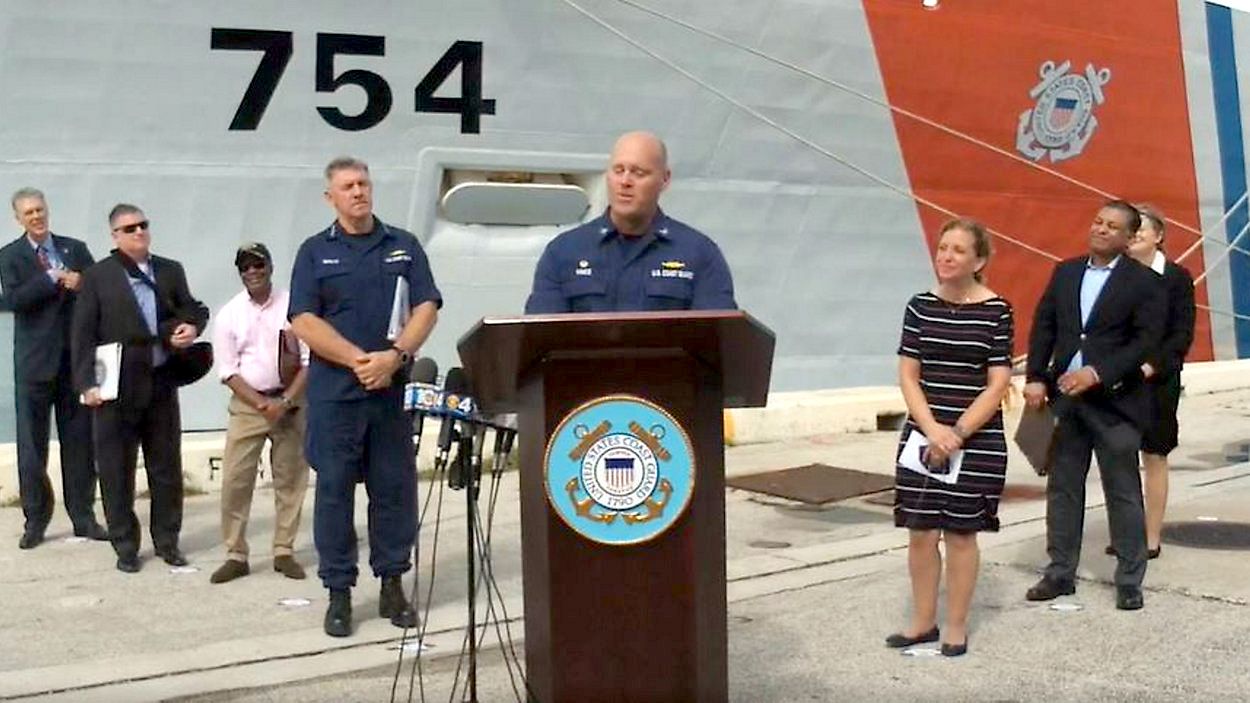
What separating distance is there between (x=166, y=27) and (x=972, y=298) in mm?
5006

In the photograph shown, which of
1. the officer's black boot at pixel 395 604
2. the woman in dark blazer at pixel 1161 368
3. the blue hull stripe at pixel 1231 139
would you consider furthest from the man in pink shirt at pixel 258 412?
the blue hull stripe at pixel 1231 139

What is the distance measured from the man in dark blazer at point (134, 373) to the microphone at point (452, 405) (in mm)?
2813

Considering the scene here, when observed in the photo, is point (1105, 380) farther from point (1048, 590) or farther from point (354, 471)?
point (354, 471)

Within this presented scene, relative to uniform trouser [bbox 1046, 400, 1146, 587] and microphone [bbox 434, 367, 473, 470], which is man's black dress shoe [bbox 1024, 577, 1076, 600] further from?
microphone [bbox 434, 367, 473, 470]

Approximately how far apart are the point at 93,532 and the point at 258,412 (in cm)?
126

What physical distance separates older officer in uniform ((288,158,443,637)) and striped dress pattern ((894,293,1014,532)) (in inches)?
66.5

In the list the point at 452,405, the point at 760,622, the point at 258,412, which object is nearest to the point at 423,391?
the point at 452,405

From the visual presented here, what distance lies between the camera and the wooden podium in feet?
12.6

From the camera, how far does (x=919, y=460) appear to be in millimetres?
5422

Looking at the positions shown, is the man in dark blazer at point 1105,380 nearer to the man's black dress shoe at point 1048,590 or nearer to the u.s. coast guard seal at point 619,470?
the man's black dress shoe at point 1048,590

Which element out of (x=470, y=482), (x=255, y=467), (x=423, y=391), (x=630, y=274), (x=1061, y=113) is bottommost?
(x=255, y=467)

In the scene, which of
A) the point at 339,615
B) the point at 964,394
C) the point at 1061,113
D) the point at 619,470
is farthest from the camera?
the point at 1061,113

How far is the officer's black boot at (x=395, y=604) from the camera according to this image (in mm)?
5918

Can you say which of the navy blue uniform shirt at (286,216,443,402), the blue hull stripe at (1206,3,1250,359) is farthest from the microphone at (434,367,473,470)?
the blue hull stripe at (1206,3,1250,359)
